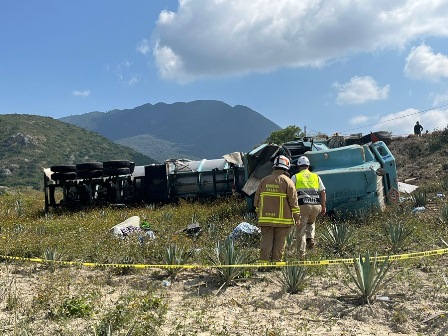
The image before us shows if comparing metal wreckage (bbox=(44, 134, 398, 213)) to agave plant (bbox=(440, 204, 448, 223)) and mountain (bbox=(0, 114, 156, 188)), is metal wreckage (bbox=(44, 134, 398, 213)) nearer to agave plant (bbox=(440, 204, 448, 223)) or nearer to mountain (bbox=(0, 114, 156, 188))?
agave plant (bbox=(440, 204, 448, 223))

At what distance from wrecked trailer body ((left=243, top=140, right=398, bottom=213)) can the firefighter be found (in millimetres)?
3567

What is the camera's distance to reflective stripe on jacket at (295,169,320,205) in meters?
6.88

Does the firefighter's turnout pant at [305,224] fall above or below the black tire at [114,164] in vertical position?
below

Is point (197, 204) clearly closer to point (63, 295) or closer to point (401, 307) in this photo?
point (63, 295)

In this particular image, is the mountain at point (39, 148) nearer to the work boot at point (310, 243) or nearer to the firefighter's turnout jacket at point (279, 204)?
the work boot at point (310, 243)

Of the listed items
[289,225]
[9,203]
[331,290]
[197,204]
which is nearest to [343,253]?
[289,225]

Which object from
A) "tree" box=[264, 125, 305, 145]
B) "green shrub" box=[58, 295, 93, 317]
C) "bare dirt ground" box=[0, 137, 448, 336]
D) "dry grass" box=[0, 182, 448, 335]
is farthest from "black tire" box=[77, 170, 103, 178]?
"tree" box=[264, 125, 305, 145]

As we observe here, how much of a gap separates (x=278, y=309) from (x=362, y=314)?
81 centimetres

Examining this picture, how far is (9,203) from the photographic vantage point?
1700cm

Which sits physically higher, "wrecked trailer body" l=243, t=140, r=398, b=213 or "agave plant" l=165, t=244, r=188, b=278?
"wrecked trailer body" l=243, t=140, r=398, b=213

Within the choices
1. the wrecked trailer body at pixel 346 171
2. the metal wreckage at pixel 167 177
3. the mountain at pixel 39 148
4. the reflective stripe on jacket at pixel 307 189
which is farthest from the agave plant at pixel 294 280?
the mountain at pixel 39 148

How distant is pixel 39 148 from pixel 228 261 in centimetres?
8725

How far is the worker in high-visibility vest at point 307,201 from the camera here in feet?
22.1

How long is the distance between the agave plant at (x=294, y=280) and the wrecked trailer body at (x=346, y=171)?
15.0 ft
